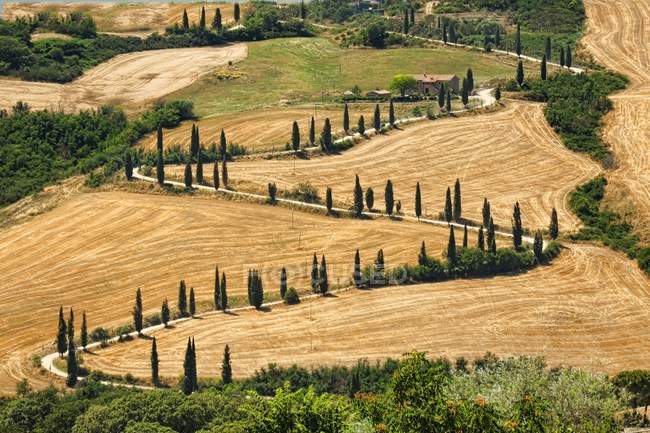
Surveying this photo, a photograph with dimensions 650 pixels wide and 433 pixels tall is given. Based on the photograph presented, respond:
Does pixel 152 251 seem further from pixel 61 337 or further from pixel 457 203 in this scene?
pixel 457 203

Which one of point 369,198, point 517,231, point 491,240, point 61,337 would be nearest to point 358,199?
point 369,198

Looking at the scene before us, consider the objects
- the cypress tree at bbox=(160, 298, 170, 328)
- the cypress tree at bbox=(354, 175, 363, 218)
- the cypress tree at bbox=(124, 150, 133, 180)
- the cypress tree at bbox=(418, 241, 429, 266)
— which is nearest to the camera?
the cypress tree at bbox=(160, 298, 170, 328)

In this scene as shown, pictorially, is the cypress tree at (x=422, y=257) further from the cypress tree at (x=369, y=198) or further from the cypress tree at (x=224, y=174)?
the cypress tree at (x=224, y=174)

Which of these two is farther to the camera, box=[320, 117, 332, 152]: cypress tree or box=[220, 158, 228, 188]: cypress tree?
box=[320, 117, 332, 152]: cypress tree

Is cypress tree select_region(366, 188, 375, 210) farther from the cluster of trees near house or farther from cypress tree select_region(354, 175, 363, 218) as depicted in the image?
the cluster of trees near house

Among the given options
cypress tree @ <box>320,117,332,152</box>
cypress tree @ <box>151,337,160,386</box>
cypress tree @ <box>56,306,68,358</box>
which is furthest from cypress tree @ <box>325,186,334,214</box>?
cypress tree @ <box>151,337,160,386</box>

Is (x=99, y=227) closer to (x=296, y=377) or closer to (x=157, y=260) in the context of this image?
(x=157, y=260)

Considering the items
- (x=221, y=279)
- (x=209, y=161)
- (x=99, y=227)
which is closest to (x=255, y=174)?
(x=209, y=161)
